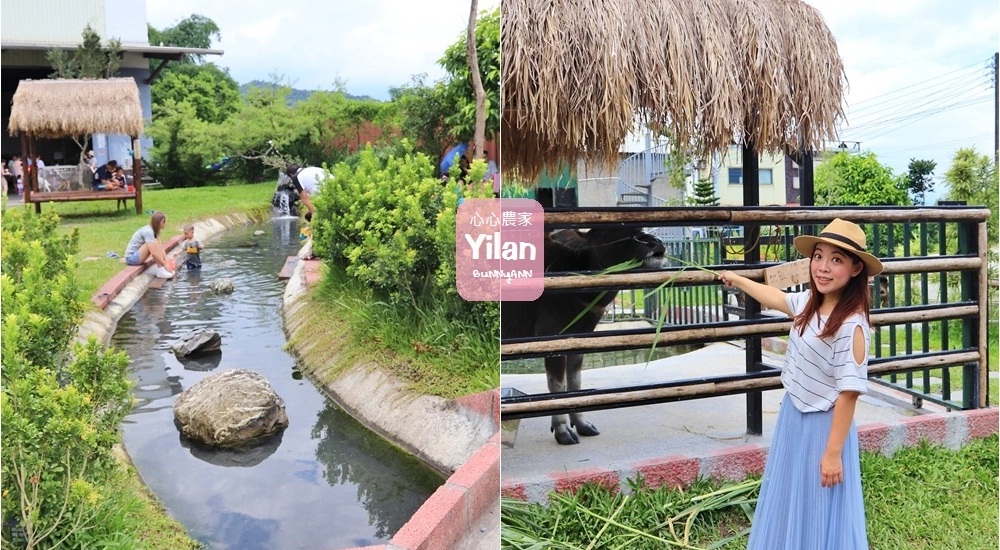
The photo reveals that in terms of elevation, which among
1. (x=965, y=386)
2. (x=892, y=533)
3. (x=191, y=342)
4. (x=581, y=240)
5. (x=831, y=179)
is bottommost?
(x=892, y=533)

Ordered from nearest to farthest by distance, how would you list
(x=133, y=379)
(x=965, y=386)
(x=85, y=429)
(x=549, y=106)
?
(x=85, y=429) → (x=133, y=379) → (x=549, y=106) → (x=965, y=386)

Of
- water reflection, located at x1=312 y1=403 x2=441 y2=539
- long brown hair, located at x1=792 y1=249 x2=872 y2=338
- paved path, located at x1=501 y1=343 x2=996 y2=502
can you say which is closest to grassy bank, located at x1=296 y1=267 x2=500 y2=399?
water reflection, located at x1=312 y1=403 x2=441 y2=539

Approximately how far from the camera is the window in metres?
3.40

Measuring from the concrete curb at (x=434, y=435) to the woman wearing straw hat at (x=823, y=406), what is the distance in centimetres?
84

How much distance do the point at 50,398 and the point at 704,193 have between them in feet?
8.03

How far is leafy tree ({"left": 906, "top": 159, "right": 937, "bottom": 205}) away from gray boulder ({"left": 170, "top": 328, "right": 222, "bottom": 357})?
287 centimetres

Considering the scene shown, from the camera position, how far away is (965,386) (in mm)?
3787

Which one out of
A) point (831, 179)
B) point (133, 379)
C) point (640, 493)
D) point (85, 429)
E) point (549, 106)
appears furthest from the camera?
point (831, 179)

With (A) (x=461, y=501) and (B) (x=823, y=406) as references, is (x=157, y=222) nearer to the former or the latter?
(A) (x=461, y=501)

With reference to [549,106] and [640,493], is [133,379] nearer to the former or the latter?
[549,106]

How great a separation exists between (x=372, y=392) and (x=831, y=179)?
6.97 ft

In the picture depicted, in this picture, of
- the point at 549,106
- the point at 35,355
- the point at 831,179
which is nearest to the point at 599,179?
the point at 549,106

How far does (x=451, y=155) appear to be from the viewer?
259cm

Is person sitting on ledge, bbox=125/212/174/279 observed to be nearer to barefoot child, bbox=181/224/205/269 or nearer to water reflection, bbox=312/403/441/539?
barefoot child, bbox=181/224/205/269
